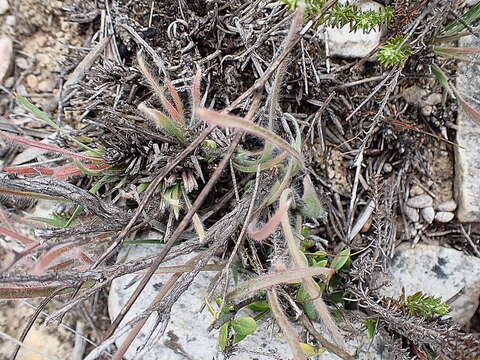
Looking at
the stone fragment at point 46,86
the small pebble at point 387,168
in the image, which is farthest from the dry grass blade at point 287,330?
the stone fragment at point 46,86

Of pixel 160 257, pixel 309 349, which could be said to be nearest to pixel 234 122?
pixel 160 257

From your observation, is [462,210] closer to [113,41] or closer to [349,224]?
[349,224]

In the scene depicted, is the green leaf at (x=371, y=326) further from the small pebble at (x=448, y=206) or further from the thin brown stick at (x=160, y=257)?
the thin brown stick at (x=160, y=257)

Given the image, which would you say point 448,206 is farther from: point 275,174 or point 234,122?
point 234,122

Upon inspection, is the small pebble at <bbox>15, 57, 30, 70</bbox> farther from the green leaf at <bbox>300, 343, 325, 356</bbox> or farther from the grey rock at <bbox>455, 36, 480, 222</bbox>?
the grey rock at <bbox>455, 36, 480, 222</bbox>

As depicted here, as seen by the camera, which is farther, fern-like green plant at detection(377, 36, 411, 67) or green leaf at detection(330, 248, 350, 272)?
green leaf at detection(330, 248, 350, 272)

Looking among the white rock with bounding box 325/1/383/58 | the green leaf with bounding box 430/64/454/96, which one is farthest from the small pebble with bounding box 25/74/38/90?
the green leaf with bounding box 430/64/454/96
